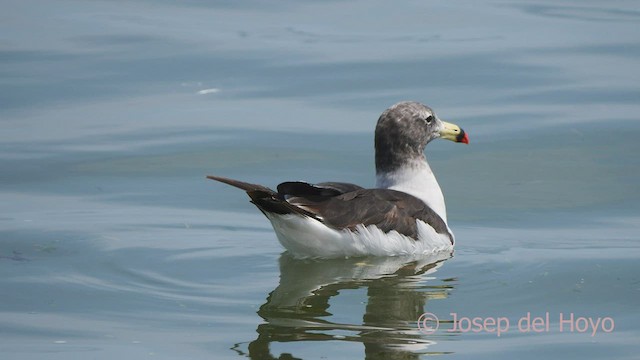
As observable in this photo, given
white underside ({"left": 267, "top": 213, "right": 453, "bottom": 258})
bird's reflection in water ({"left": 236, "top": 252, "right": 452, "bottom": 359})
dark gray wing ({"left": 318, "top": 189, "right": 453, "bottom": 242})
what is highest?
dark gray wing ({"left": 318, "top": 189, "right": 453, "bottom": 242})

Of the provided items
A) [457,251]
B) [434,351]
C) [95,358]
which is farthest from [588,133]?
[95,358]

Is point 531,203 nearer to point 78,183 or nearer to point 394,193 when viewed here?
point 394,193

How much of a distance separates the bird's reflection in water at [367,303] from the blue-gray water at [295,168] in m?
0.02

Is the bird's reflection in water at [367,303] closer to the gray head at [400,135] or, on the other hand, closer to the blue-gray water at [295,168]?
the blue-gray water at [295,168]

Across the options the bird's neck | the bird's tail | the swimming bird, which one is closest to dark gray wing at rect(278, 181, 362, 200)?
the swimming bird

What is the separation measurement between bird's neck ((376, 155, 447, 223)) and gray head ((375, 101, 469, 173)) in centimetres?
4

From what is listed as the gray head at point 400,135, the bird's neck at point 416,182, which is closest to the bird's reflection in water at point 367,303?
the bird's neck at point 416,182

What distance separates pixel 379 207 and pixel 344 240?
0.40m

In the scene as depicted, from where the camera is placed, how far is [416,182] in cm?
1133

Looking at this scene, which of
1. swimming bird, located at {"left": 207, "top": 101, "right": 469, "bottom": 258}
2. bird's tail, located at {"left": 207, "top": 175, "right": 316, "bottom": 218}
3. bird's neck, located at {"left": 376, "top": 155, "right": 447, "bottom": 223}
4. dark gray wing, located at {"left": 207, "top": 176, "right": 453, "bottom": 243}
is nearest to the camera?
bird's tail, located at {"left": 207, "top": 175, "right": 316, "bottom": 218}

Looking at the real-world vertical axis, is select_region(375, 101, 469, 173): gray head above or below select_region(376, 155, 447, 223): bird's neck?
above

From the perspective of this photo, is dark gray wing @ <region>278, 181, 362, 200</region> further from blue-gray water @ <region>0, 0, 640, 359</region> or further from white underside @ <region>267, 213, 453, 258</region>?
blue-gray water @ <region>0, 0, 640, 359</region>

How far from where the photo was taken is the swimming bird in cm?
1017

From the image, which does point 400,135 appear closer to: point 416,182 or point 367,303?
point 416,182
